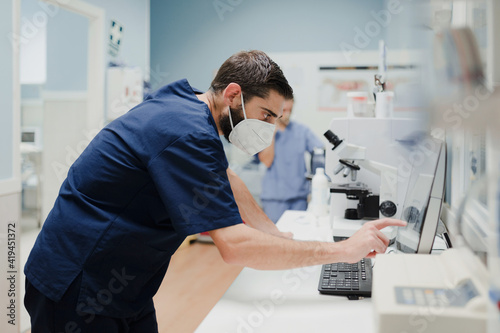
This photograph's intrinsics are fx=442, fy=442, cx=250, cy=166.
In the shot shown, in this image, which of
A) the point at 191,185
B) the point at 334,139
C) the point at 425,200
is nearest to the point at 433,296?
the point at 191,185

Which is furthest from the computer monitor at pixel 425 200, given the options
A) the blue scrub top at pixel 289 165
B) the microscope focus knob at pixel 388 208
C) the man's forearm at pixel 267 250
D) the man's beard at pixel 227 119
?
the blue scrub top at pixel 289 165

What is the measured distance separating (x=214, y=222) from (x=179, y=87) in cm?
43

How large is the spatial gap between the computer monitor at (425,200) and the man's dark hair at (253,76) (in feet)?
1.39

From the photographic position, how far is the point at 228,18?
4652 mm

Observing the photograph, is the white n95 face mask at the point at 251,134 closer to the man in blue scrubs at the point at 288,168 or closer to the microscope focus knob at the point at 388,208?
the microscope focus knob at the point at 388,208

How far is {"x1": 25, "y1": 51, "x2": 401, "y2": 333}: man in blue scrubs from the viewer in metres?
1.01

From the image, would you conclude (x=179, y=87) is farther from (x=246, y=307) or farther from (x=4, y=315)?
(x=4, y=315)

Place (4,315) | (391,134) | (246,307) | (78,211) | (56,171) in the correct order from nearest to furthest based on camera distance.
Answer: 1. (78,211)
2. (246,307)
3. (391,134)
4. (4,315)
5. (56,171)

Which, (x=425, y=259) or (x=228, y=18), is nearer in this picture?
(x=425, y=259)

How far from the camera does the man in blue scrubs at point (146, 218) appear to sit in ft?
3.33

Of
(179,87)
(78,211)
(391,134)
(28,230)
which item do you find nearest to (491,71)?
(179,87)

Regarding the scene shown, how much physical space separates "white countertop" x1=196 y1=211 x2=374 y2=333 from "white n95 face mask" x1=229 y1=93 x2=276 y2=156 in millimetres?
445

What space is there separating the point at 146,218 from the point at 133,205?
5cm

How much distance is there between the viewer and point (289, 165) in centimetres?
338
